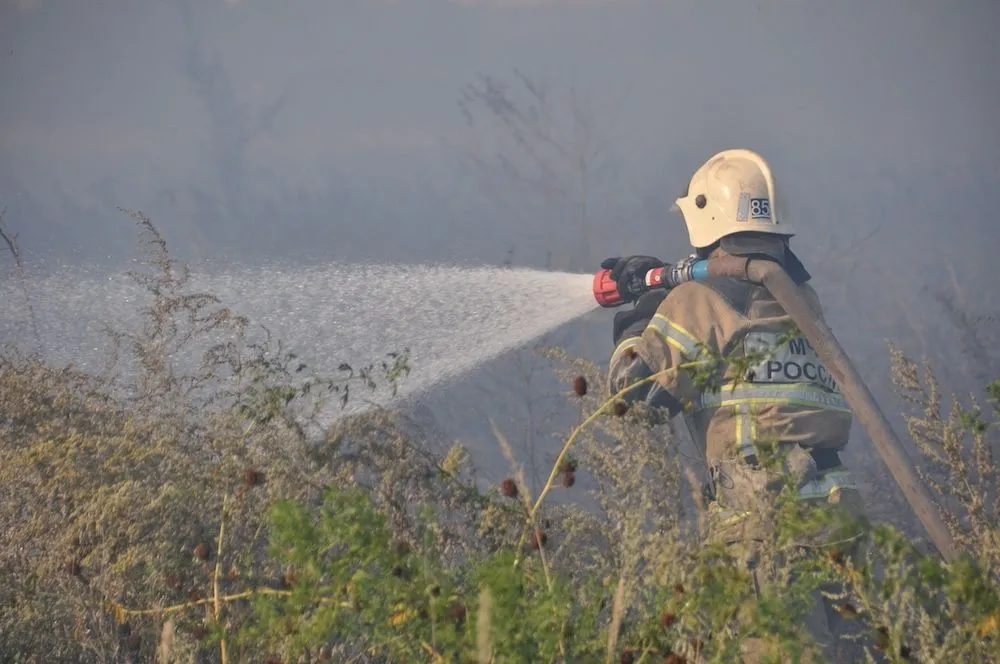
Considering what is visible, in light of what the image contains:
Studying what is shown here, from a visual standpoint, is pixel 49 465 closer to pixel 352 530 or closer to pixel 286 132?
pixel 352 530

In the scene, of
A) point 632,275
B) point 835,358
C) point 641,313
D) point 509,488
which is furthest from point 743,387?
point 509,488

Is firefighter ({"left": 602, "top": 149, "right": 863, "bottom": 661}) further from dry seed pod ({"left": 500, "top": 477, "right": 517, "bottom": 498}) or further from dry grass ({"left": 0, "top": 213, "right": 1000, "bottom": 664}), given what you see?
dry seed pod ({"left": 500, "top": 477, "right": 517, "bottom": 498})

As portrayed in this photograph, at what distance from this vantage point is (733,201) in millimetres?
3852

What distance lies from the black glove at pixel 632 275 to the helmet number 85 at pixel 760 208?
0.36m

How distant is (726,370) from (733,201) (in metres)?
0.70

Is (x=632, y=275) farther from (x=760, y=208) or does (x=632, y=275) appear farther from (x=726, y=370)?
(x=726, y=370)

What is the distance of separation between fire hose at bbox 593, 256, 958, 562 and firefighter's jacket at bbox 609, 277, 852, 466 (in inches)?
2.6

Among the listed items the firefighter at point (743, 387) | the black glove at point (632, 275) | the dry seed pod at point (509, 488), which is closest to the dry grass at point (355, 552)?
the dry seed pod at point (509, 488)

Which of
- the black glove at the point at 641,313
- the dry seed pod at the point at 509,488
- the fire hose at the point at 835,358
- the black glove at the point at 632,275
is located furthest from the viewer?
the black glove at the point at 632,275

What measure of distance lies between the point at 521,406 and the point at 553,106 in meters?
4.76

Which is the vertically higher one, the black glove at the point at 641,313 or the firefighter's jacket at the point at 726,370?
the black glove at the point at 641,313

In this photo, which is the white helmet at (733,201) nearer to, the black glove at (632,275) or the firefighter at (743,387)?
the firefighter at (743,387)

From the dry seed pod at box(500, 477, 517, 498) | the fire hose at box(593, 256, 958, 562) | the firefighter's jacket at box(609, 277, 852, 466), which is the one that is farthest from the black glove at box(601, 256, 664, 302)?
the dry seed pod at box(500, 477, 517, 498)

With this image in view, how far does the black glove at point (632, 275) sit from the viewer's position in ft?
12.8
